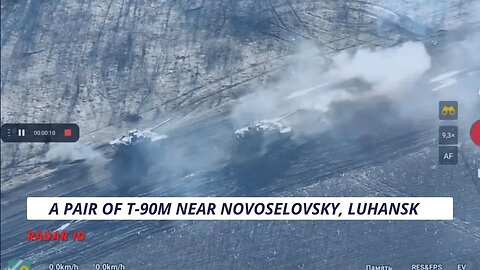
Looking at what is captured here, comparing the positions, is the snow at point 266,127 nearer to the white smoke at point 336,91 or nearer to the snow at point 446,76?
the white smoke at point 336,91

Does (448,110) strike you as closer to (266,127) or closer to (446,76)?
(446,76)

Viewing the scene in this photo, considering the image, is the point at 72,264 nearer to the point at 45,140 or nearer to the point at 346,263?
the point at 45,140

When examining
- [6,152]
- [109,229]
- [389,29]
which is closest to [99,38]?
[6,152]
